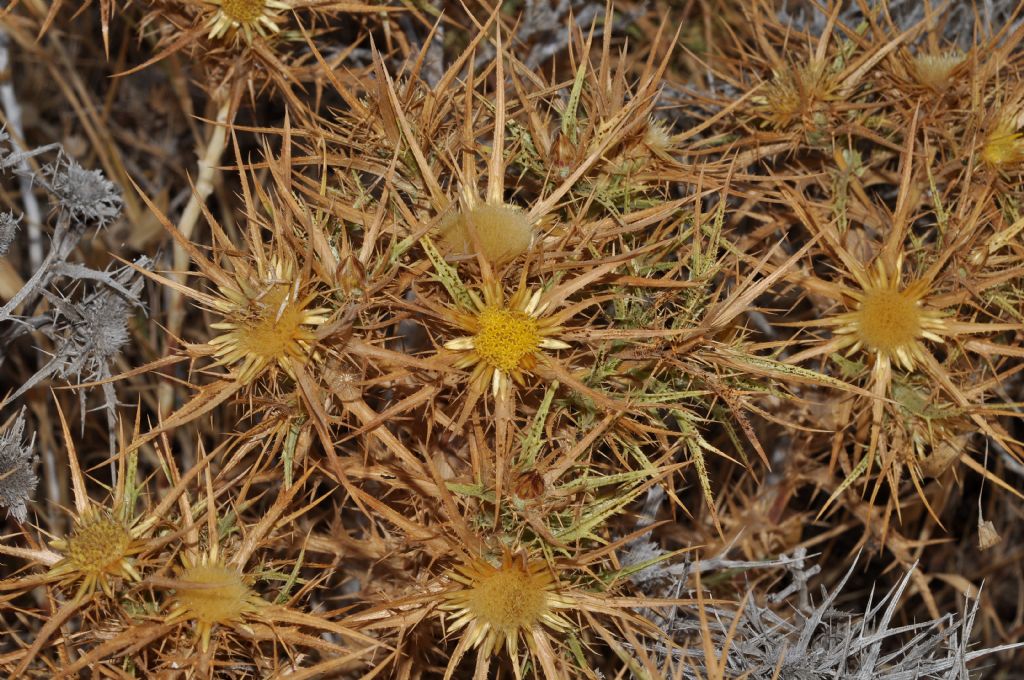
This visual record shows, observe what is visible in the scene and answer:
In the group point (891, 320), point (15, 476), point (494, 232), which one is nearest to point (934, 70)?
point (891, 320)

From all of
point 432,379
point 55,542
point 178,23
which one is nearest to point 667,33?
point 178,23

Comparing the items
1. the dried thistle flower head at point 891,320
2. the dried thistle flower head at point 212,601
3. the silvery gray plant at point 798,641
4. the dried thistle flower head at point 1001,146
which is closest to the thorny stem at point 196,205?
the dried thistle flower head at point 212,601

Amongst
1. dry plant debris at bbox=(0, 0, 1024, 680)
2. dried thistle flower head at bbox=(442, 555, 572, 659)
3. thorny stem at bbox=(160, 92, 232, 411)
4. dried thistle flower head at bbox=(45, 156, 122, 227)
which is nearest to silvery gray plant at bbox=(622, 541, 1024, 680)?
dry plant debris at bbox=(0, 0, 1024, 680)

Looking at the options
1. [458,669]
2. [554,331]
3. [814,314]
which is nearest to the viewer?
[554,331]

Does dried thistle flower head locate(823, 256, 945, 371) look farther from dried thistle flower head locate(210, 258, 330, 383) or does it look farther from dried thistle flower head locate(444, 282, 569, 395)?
dried thistle flower head locate(210, 258, 330, 383)

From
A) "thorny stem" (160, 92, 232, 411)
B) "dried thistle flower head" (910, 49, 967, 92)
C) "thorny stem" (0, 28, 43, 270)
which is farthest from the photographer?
"thorny stem" (0, 28, 43, 270)

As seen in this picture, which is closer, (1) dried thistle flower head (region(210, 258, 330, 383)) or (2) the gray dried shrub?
(1) dried thistle flower head (region(210, 258, 330, 383))

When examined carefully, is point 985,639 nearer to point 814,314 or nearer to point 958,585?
point 958,585

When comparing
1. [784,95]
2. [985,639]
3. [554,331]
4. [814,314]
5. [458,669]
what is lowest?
[458,669]
